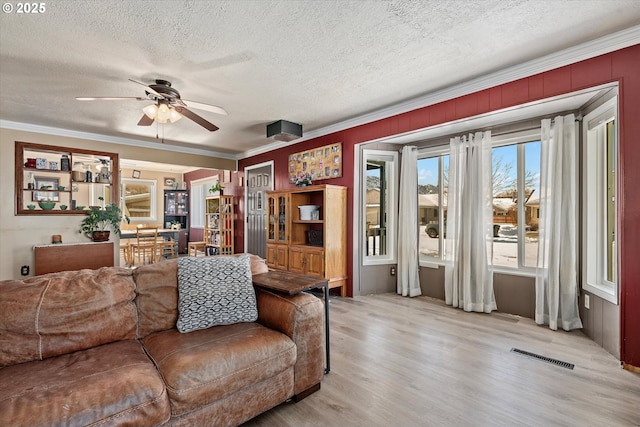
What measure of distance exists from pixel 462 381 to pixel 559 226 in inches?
82.9

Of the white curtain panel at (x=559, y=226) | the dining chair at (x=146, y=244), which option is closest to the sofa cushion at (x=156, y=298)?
the white curtain panel at (x=559, y=226)

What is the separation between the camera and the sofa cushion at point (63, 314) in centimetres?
155

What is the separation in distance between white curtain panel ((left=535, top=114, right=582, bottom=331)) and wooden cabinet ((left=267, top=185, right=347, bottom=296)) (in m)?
2.46

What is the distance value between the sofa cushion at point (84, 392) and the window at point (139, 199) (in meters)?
8.60

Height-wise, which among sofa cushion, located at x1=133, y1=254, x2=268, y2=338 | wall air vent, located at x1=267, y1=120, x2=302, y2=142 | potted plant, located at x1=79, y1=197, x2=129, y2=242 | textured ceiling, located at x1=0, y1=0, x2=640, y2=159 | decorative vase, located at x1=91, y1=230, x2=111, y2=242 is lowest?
sofa cushion, located at x1=133, y1=254, x2=268, y2=338

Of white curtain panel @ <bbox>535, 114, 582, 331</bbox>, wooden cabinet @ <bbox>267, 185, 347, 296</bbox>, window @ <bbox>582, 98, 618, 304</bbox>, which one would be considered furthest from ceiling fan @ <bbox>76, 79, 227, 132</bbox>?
window @ <bbox>582, 98, 618, 304</bbox>

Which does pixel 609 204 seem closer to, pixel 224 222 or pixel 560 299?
pixel 560 299

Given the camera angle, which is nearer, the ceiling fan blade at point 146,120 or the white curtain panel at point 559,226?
the white curtain panel at point 559,226

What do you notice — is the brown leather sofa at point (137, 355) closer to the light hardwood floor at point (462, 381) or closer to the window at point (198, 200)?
the light hardwood floor at point (462, 381)

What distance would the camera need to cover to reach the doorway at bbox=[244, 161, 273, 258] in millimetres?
6336

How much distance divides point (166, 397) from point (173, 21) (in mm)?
2458

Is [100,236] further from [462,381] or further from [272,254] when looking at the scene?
[462,381]

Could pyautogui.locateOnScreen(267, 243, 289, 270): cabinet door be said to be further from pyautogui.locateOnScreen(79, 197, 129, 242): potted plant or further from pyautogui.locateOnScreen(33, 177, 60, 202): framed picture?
pyautogui.locateOnScreen(33, 177, 60, 202): framed picture

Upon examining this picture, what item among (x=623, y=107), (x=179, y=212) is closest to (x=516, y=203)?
(x=623, y=107)
